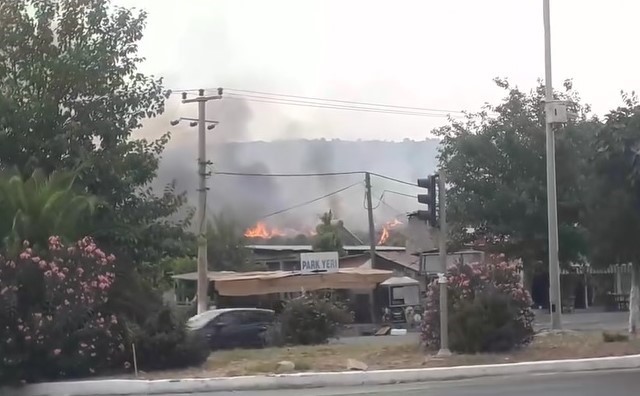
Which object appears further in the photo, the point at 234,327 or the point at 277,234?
the point at 277,234

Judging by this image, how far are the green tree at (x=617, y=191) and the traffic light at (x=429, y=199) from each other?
693cm

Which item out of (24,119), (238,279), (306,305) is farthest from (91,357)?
(238,279)

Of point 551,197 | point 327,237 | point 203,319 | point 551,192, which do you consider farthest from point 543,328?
point 327,237

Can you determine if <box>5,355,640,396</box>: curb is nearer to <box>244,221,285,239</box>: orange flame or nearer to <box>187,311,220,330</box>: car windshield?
<box>187,311,220,330</box>: car windshield

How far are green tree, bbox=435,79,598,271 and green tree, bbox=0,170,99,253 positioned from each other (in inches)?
884

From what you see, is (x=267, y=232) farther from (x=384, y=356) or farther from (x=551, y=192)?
(x=384, y=356)

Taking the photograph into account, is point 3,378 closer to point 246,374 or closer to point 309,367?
point 246,374

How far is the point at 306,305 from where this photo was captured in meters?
28.3

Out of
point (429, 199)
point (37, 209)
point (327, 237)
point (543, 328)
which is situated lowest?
point (543, 328)

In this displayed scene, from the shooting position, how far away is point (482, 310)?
824 inches

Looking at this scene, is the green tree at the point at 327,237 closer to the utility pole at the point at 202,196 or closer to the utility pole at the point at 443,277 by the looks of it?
the utility pole at the point at 202,196

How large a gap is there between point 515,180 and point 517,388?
24780 millimetres

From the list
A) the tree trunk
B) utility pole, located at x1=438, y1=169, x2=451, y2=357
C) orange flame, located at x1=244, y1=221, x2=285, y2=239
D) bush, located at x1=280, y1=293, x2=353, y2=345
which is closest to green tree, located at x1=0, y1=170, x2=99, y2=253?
utility pole, located at x1=438, y1=169, x2=451, y2=357

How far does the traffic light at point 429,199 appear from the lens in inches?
755
